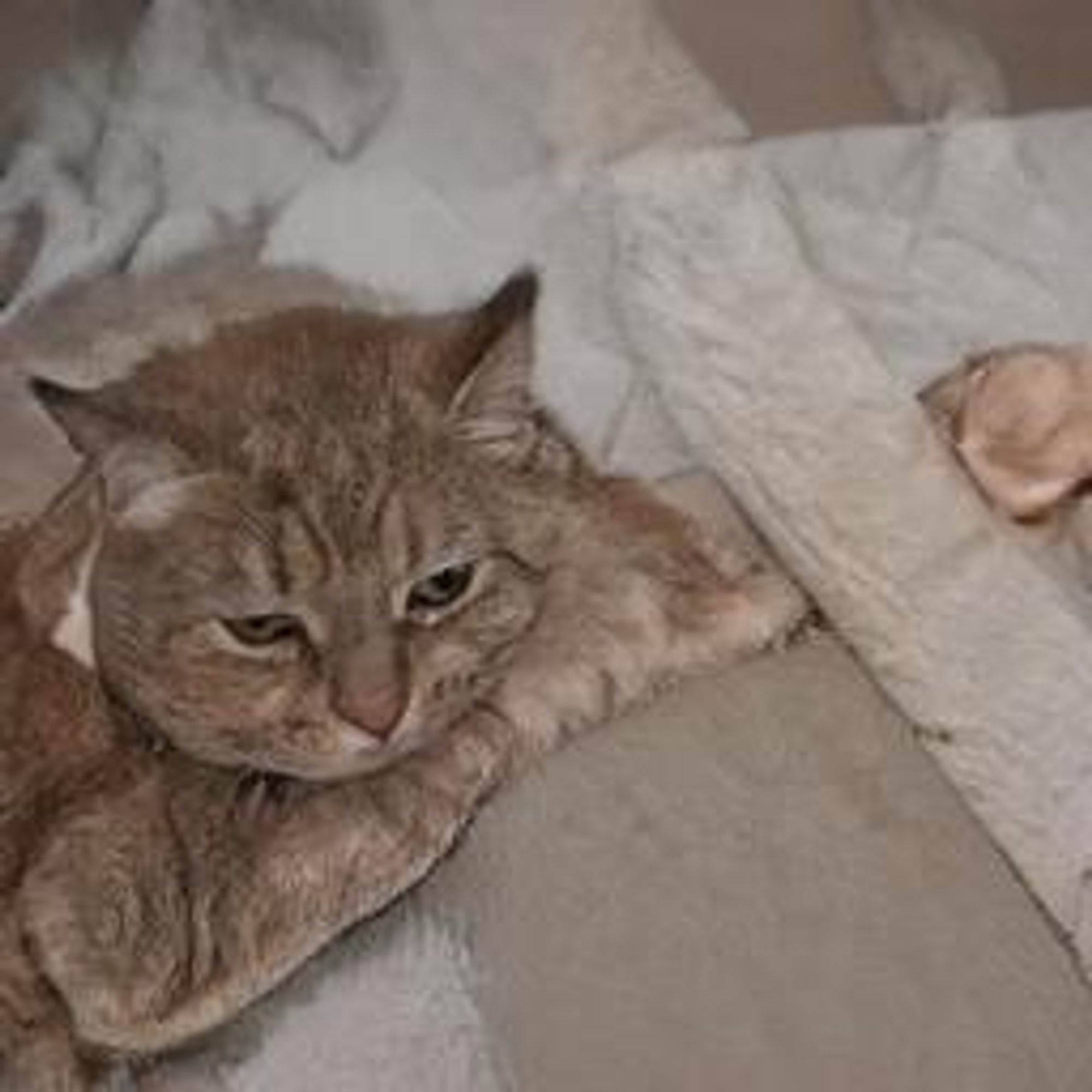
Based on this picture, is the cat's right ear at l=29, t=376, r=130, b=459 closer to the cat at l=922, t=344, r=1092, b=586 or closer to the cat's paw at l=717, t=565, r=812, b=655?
the cat's paw at l=717, t=565, r=812, b=655

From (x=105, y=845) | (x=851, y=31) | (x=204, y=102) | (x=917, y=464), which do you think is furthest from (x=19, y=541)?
(x=851, y=31)

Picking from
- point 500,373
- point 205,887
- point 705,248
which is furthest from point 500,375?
point 205,887

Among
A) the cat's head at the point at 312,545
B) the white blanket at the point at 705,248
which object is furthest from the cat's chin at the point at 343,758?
the white blanket at the point at 705,248

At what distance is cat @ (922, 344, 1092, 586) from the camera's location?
4.41ft

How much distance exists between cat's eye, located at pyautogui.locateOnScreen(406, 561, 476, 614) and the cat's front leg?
4.0 inches

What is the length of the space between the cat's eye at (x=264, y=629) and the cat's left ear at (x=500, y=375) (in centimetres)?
15

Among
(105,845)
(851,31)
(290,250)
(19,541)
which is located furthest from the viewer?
(851,31)

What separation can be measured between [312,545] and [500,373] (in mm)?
144


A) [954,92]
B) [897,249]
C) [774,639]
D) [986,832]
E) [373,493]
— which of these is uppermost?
[954,92]

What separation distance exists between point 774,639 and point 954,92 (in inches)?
20.3

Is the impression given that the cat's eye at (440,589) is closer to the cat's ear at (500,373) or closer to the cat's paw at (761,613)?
the cat's ear at (500,373)

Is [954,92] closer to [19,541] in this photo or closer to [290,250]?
[290,250]

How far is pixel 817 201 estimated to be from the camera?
1.48 m

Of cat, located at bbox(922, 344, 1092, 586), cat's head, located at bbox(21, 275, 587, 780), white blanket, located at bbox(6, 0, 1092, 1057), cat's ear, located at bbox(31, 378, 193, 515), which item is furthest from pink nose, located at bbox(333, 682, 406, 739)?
cat, located at bbox(922, 344, 1092, 586)
